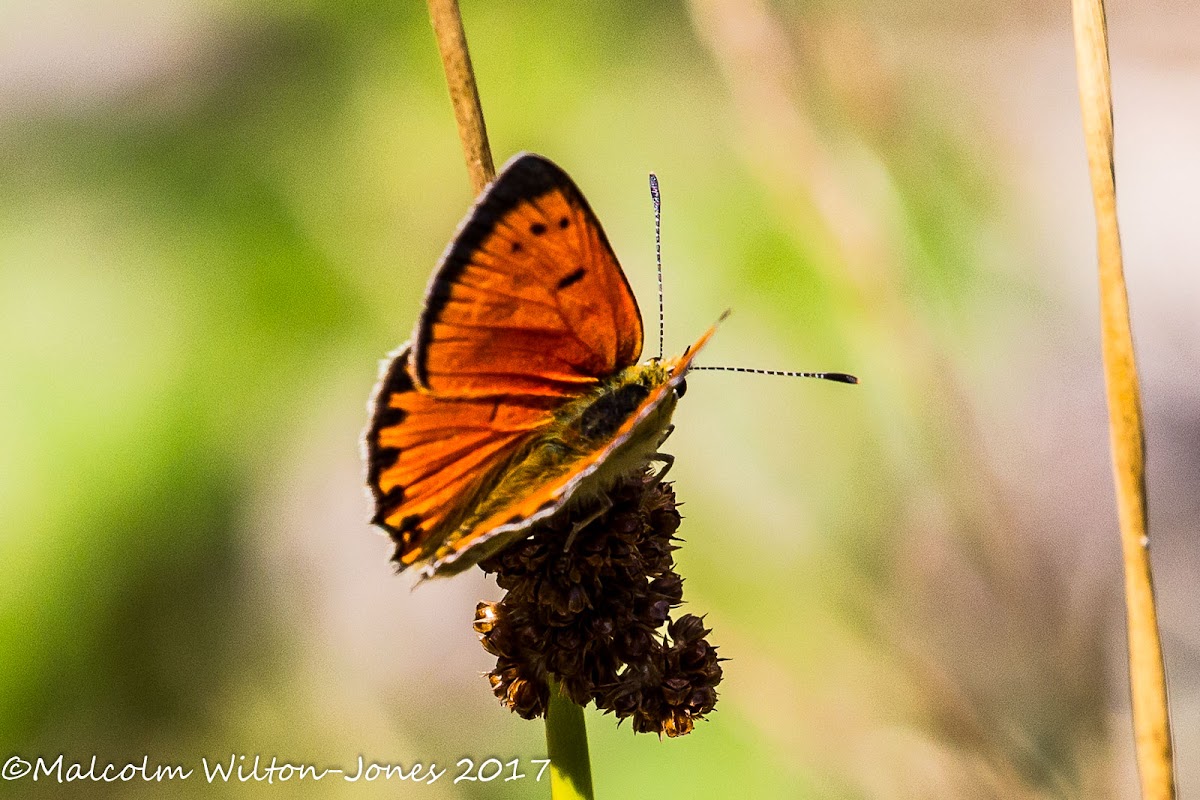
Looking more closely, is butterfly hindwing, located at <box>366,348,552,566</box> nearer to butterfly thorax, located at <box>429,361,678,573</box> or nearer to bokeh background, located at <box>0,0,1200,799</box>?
butterfly thorax, located at <box>429,361,678,573</box>

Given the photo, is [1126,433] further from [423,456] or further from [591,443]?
[423,456]

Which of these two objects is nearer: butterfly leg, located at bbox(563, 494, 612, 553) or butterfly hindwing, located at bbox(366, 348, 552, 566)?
butterfly leg, located at bbox(563, 494, 612, 553)

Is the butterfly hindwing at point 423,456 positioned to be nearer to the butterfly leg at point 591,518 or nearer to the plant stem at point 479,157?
the butterfly leg at point 591,518

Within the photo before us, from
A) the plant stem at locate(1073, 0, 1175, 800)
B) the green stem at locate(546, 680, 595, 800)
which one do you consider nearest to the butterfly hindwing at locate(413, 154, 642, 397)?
the green stem at locate(546, 680, 595, 800)

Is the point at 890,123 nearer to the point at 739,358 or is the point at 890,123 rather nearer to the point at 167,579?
the point at 739,358

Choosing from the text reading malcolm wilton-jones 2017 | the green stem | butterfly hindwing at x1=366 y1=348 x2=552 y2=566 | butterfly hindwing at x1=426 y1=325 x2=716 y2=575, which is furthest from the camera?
the text reading malcolm wilton-jones 2017

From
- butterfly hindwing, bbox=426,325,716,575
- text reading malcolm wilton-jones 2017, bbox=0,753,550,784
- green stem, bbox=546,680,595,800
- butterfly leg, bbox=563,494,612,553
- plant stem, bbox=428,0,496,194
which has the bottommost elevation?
text reading malcolm wilton-jones 2017, bbox=0,753,550,784

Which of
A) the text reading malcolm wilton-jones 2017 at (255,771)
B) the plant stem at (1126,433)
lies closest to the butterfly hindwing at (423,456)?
the plant stem at (1126,433)
